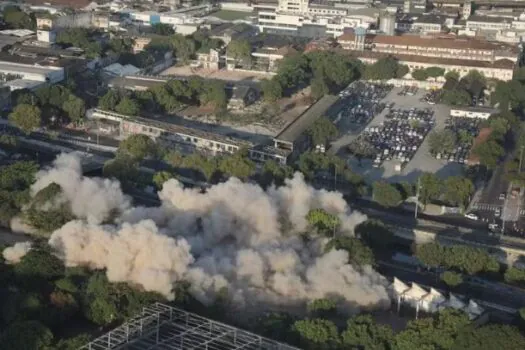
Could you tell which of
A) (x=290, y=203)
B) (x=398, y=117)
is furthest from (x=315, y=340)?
(x=398, y=117)

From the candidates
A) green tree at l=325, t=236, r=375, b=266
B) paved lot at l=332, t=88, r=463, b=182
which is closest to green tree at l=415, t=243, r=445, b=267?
green tree at l=325, t=236, r=375, b=266

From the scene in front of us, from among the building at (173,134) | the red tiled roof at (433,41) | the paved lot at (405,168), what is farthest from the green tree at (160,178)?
the red tiled roof at (433,41)

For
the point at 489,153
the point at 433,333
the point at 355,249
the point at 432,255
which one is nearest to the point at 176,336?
the point at 433,333

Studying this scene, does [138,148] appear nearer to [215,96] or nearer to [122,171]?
[122,171]

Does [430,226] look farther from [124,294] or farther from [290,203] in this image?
[124,294]

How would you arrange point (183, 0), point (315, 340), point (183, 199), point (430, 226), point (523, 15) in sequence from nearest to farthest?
point (315, 340)
point (183, 199)
point (430, 226)
point (523, 15)
point (183, 0)

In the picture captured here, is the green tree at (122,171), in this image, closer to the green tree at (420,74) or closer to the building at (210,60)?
the building at (210,60)
